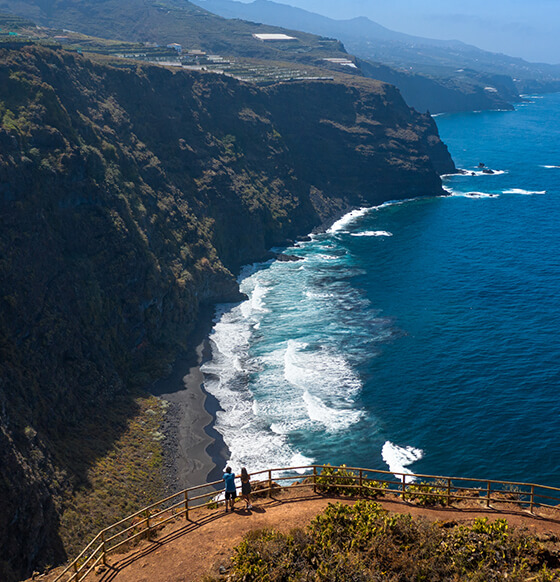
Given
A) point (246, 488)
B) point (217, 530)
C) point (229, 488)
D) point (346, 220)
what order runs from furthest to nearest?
point (346, 220) → point (246, 488) → point (229, 488) → point (217, 530)

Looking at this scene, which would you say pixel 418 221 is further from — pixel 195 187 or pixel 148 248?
pixel 148 248

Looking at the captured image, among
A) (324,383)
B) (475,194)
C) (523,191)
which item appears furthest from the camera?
(523,191)

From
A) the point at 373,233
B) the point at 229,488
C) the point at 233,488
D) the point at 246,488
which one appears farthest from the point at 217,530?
the point at 373,233

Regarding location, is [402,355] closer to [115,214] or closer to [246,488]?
[115,214]

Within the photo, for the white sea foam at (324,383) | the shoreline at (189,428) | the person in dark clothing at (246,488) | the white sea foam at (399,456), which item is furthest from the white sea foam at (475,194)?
the person in dark clothing at (246,488)

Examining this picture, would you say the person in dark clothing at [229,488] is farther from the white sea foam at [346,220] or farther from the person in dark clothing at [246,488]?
the white sea foam at [346,220]

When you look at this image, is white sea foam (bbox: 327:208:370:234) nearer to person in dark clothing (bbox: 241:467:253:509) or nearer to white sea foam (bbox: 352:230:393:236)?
white sea foam (bbox: 352:230:393:236)

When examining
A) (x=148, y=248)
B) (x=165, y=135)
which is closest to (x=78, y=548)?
(x=148, y=248)
